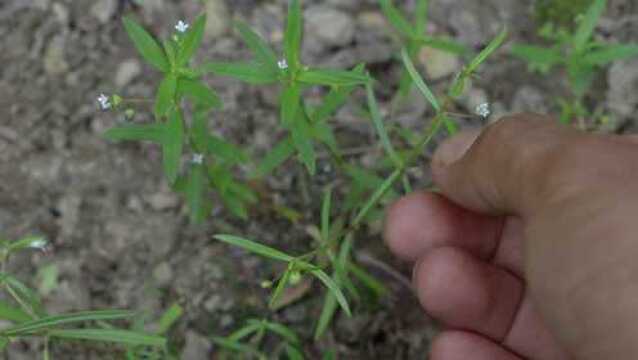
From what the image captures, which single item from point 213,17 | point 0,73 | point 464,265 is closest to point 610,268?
point 464,265

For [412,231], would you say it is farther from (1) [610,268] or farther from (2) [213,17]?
(2) [213,17]

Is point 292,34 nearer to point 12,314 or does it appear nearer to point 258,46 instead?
point 258,46

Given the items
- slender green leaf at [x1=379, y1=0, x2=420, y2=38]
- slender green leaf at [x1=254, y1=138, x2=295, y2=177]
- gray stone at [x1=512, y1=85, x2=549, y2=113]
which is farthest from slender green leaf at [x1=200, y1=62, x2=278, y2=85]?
gray stone at [x1=512, y1=85, x2=549, y2=113]

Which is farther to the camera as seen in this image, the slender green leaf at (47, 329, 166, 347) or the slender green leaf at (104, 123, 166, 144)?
the slender green leaf at (104, 123, 166, 144)

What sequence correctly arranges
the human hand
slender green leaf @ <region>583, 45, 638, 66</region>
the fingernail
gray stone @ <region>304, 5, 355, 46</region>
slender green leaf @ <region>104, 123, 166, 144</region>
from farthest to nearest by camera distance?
gray stone @ <region>304, 5, 355, 46</region>
slender green leaf @ <region>583, 45, 638, 66</region>
the fingernail
slender green leaf @ <region>104, 123, 166, 144</region>
the human hand

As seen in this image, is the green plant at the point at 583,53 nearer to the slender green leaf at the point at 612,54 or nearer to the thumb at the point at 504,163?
the slender green leaf at the point at 612,54

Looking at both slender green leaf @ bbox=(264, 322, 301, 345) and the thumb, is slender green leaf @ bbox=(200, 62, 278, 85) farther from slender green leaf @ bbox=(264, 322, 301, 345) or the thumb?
slender green leaf @ bbox=(264, 322, 301, 345)

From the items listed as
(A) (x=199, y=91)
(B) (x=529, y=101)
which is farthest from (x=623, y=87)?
(A) (x=199, y=91)

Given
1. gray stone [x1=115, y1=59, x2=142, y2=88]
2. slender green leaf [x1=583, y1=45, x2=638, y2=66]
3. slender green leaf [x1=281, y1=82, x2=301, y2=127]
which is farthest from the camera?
gray stone [x1=115, y1=59, x2=142, y2=88]

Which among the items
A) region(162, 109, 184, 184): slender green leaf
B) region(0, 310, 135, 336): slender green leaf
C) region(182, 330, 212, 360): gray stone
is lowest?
region(182, 330, 212, 360): gray stone
